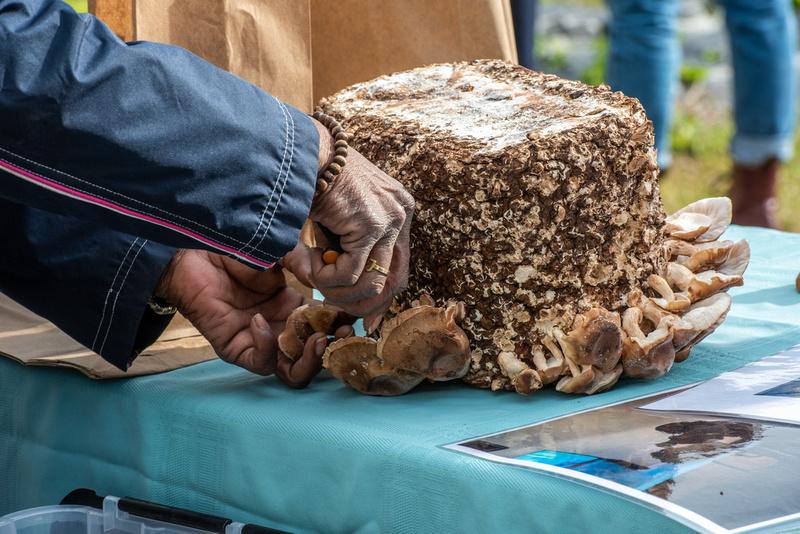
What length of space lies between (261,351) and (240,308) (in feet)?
0.35

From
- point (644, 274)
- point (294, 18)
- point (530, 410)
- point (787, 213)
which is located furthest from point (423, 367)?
point (787, 213)

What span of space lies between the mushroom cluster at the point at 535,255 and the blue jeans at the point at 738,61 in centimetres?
175

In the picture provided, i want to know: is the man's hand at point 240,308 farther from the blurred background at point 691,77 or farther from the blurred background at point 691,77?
the blurred background at point 691,77

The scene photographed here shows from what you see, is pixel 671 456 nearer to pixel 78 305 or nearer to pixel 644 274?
pixel 644 274

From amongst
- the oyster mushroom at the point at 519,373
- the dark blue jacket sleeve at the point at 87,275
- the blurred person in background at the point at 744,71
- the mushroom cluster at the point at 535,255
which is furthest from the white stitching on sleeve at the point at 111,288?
the blurred person in background at the point at 744,71

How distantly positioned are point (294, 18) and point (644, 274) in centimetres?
60

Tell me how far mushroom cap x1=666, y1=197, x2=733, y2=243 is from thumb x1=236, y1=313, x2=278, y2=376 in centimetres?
48

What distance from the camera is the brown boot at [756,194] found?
9.70 ft

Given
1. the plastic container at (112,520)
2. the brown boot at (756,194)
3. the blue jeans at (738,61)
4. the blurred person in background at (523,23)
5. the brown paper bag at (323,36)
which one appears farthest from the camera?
the brown boot at (756,194)

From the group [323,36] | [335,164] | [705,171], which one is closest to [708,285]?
[335,164]

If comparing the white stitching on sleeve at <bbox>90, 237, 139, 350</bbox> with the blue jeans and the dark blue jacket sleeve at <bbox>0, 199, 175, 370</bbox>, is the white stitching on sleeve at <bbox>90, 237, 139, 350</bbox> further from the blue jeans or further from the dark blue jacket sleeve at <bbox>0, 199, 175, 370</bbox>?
the blue jeans

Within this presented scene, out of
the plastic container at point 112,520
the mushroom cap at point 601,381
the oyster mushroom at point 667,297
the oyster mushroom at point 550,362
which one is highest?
the oyster mushroom at point 667,297

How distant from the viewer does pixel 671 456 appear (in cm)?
82

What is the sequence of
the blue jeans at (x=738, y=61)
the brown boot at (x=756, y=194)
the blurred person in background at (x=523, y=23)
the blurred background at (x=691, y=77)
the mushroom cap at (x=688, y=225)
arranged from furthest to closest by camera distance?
the blurred background at (x=691, y=77) < the brown boot at (x=756, y=194) < the blue jeans at (x=738, y=61) < the blurred person in background at (x=523, y=23) < the mushroom cap at (x=688, y=225)
